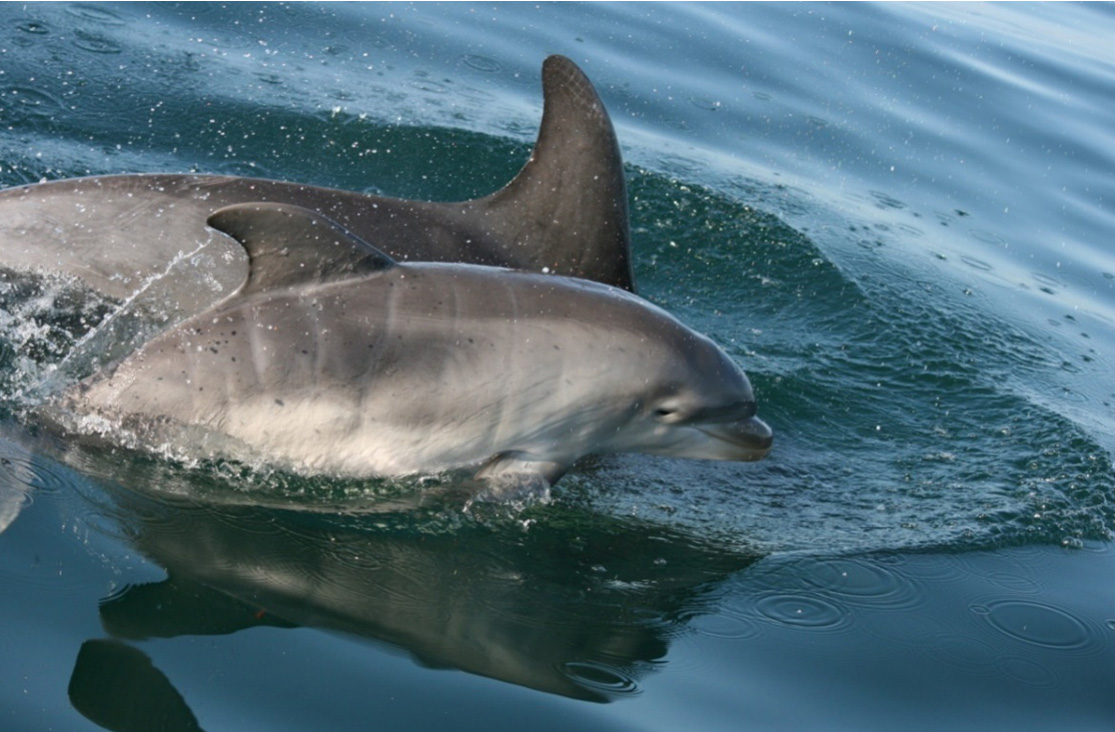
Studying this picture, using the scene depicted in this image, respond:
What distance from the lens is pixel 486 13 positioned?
16.3 meters

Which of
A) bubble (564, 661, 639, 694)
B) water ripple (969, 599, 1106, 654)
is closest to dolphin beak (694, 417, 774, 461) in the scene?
water ripple (969, 599, 1106, 654)

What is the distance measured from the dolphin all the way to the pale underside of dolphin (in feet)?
4.25

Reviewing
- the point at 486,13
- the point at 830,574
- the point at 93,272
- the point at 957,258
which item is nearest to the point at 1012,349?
the point at 957,258

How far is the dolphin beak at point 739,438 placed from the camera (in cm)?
676

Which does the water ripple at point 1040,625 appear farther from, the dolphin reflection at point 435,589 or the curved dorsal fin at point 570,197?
the curved dorsal fin at point 570,197

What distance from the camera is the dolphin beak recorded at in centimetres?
676

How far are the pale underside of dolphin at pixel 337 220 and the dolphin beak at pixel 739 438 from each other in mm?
1734

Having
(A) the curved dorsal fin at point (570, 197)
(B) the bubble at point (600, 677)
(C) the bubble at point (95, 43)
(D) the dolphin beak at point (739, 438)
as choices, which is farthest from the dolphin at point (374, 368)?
(C) the bubble at point (95, 43)

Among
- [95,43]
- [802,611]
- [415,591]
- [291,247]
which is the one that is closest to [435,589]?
[415,591]

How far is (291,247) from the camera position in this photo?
5676mm

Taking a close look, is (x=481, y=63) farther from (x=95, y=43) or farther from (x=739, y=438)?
(x=739, y=438)

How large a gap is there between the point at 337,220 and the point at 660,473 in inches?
90.1

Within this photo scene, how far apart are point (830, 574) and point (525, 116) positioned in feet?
24.4

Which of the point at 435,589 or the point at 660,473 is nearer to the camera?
the point at 435,589
